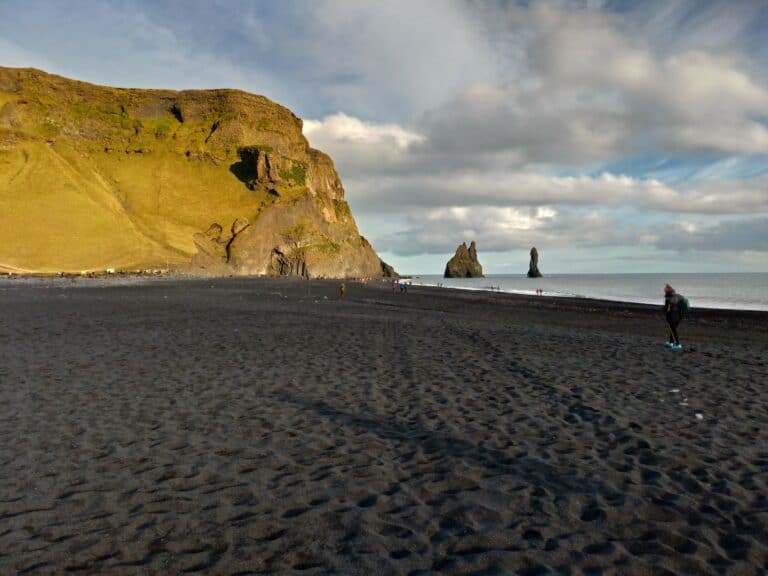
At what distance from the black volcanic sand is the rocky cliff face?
100 m

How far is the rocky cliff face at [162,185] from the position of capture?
10544 cm

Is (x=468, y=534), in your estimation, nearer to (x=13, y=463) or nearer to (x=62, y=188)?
(x=13, y=463)

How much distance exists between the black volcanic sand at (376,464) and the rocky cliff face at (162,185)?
10000 cm

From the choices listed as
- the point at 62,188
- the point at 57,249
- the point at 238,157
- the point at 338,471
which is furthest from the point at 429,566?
the point at 238,157

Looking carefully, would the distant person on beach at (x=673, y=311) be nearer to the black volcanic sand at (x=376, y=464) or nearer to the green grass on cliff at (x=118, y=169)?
the black volcanic sand at (x=376, y=464)

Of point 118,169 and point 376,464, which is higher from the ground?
point 118,169

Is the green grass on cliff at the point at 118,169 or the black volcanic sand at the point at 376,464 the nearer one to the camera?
the black volcanic sand at the point at 376,464

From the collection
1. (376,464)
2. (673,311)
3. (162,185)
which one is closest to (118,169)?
(162,185)

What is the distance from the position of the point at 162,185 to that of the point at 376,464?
5217 inches

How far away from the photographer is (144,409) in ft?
33.9

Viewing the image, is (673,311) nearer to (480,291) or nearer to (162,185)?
(480,291)

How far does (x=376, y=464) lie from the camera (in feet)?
25.0

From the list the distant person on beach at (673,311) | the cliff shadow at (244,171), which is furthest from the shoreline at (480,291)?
the cliff shadow at (244,171)

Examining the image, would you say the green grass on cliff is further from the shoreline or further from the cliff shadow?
the shoreline
